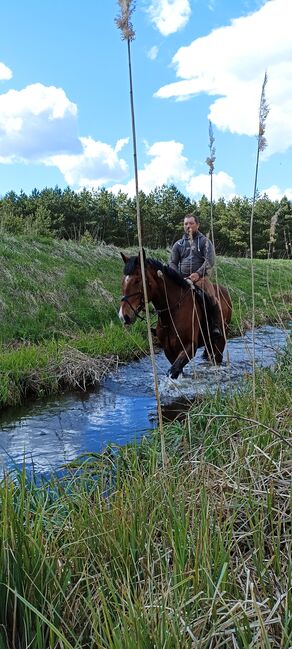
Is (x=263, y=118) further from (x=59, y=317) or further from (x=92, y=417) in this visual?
(x=59, y=317)

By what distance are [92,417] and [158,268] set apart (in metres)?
2.15

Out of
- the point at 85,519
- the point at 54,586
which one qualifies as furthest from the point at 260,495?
the point at 54,586

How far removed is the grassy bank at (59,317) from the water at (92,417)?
413 mm

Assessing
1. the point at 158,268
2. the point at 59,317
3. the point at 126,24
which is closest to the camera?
the point at 126,24

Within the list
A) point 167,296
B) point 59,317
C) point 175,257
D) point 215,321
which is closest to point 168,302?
point 167,296

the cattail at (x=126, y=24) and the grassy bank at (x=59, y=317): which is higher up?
the cattail at (x=126, y=24)

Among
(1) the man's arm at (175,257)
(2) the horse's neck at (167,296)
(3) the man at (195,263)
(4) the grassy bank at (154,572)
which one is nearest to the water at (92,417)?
(3) the man at (195,263)

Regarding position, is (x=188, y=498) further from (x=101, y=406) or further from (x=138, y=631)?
(x=101, y=406)

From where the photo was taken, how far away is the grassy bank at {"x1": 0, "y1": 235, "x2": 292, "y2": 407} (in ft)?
24.3

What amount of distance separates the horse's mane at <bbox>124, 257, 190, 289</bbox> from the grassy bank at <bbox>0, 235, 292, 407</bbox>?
61 cm

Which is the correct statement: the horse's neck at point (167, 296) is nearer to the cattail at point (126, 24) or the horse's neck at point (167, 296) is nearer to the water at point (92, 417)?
the water at point (92, 417)

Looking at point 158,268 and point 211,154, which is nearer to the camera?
point 211,154

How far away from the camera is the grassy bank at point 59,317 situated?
740 centimetres

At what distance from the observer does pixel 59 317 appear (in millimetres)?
10617
